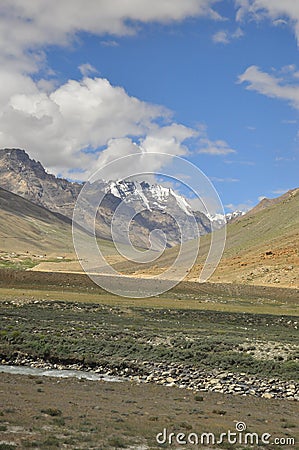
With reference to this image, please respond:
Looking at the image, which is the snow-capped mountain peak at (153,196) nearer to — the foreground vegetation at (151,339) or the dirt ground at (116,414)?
the foreground vegetation at (151,339)

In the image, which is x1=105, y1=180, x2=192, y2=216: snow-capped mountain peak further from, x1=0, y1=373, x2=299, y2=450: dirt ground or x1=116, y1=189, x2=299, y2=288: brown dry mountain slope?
x1=116, y1=189, x2=299, y2=288: brown dry mountain slope

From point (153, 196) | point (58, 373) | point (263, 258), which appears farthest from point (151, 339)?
point (263, 258)

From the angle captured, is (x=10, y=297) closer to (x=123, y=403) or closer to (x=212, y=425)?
(x=123, y=403)

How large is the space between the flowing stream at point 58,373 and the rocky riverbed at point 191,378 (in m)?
0.65

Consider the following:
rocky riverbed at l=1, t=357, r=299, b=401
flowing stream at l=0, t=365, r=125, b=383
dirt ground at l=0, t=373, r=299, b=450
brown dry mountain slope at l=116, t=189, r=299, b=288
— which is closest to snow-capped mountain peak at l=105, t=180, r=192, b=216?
rocky riverbed at l=1, t=357, r=299, b=401

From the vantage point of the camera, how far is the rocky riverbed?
31688 mm

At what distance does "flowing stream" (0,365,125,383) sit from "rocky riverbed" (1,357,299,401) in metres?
0.65

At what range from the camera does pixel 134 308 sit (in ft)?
235

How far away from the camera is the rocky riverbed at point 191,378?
31.7 metres

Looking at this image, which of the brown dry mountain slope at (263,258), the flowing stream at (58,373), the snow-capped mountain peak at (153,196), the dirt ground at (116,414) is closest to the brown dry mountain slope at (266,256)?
the brown dry mountain slope at (263,258)

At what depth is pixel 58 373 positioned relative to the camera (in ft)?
117

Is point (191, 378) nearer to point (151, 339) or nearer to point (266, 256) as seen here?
point (151, 339)

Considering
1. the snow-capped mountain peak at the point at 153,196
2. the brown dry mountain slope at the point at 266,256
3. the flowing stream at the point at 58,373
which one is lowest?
the flowing stream at the point at 58,373

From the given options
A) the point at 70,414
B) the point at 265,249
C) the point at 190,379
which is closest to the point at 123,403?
the point at 70,414
